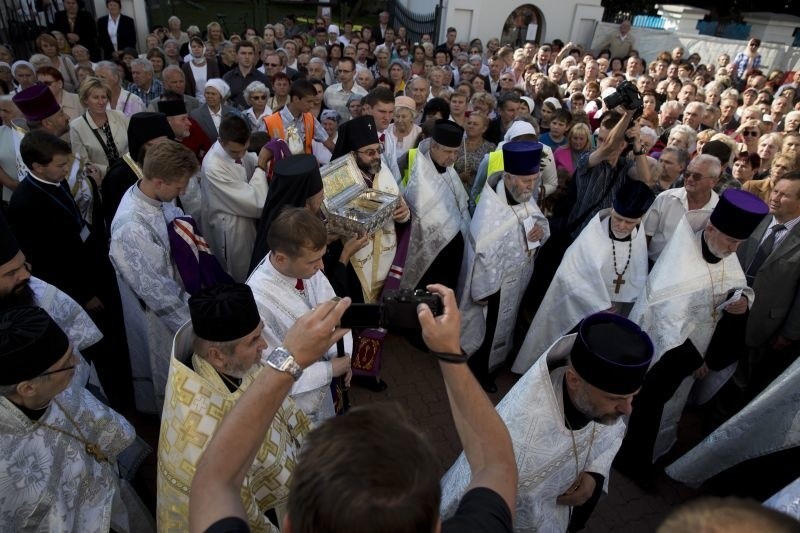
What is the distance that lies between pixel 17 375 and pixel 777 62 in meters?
23.5

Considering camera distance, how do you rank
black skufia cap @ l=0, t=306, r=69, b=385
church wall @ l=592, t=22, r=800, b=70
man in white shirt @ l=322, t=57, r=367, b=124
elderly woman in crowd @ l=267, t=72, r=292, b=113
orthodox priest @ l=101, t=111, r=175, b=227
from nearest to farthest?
black skufia cap @ l=0, t=306, r=69, b=385
orthodox priest @ l=101, t=111, r=175, b=227
elderly woman in crowd @ l=267, t=72, r=292, b=113
man in white shirt @ l=322, t=57, r=367, b=124
church wall @ l=592, t=22, r=800, b=70

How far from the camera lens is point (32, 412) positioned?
2000mm

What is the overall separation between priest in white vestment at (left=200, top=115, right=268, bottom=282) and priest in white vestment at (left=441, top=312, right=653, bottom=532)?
2.97m

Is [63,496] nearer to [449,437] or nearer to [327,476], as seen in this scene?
[327,476]

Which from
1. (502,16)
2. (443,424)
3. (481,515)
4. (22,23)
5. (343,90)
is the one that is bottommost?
A: (443,424)

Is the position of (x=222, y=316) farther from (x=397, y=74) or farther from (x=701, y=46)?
(x=701, y=46)

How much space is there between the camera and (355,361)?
4016mm

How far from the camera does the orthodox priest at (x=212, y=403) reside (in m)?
1.94

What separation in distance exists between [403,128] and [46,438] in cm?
449

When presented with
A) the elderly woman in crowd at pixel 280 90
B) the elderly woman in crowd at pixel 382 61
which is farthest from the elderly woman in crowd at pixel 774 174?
the elderly woman in crowd at pixel 382 61

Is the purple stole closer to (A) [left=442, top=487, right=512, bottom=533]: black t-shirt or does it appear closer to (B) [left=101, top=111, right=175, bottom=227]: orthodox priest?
(B) [left=101, top=111, right=175, bottom=227]: orthodox priest

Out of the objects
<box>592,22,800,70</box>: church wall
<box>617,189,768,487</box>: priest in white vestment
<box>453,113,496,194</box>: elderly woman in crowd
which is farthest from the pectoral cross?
<box>592,22,800,70</box>: church wall

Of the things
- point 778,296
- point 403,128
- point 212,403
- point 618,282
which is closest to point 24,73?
point 403,128

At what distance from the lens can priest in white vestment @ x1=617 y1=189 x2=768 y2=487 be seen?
3334mm
